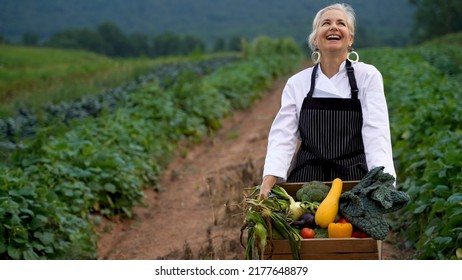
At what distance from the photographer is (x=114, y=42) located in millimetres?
80562

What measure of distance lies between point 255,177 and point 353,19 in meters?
4.89

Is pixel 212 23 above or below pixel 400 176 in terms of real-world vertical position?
above

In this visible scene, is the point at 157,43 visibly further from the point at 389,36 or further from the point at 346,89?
the point at 346,89

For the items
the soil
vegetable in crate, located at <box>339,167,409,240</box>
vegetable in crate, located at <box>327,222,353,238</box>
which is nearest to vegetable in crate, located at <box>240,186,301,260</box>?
vegetable in crate, located at <box>327,222,353,238</box>

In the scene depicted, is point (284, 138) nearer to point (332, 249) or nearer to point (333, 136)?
point (333, 136)

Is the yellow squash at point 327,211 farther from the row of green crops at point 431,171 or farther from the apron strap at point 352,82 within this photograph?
the row of green crops at point 431,171

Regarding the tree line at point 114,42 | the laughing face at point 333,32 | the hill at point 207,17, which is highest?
the hill at point 207,17

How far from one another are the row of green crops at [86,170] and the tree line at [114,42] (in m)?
58.1

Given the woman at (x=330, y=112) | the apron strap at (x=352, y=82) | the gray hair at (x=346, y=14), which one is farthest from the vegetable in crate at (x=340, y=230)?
the gray hair at (x=346, y=14)

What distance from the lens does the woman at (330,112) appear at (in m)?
3.81

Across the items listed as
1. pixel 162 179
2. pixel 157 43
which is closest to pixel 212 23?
pixel 157 43

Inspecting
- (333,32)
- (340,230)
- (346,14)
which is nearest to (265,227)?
(340,230)

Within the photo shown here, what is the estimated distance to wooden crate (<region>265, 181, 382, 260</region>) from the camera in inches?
124

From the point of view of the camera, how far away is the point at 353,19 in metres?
3.91
